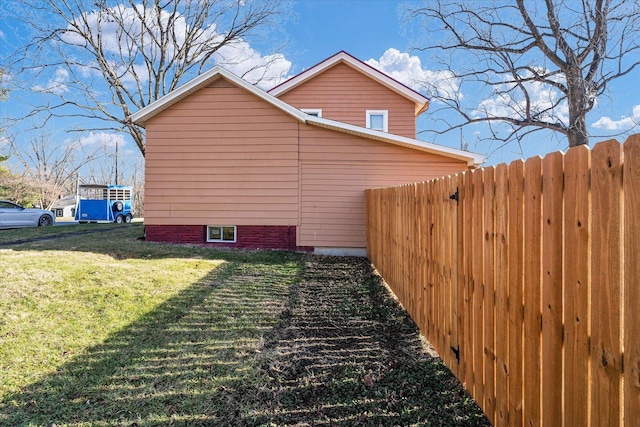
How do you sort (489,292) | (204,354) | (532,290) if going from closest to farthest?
(532,290)
(489,292)
(204,354)

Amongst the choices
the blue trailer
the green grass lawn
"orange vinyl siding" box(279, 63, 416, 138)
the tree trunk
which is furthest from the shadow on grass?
the blue trailer

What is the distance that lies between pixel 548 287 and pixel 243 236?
8.86 m

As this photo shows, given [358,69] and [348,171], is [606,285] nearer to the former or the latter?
[348,171]

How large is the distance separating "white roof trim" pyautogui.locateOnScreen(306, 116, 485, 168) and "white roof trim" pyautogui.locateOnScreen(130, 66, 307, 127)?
23.3 inches

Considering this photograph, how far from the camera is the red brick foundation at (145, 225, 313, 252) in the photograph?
9.75 m

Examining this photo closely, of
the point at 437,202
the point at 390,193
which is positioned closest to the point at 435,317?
the point at 437,202

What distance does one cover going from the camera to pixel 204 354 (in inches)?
129

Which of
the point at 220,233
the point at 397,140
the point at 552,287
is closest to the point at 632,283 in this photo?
the point at 552,287

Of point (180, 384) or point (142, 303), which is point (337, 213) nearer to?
point (142, 303)

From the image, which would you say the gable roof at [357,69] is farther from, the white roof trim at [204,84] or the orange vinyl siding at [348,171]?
the orange vinyl siding at [348,171]

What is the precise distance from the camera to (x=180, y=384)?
2.76 m

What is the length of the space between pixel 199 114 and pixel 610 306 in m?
10.1

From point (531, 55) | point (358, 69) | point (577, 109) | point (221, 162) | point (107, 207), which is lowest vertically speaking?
point (107, 207)

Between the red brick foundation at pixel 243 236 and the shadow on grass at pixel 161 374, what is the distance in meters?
5.02
